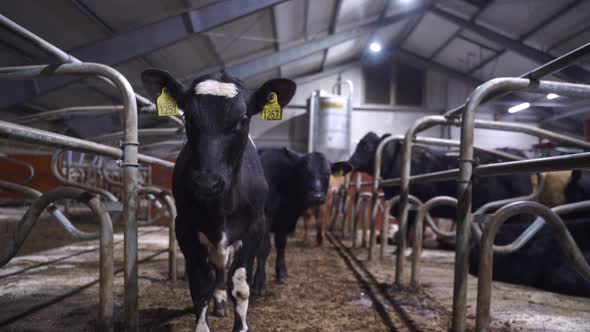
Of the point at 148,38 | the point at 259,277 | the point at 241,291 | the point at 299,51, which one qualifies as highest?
the point at 299,51

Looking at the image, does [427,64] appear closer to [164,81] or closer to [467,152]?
[467,152]

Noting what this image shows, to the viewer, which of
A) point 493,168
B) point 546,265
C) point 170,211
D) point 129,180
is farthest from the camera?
point 546,265

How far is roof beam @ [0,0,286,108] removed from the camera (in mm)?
4746

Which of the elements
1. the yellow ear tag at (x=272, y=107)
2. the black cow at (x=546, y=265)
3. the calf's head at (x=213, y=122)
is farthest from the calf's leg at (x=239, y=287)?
the black cow at (x=546, y=265)

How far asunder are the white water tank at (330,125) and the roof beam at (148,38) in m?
6.56

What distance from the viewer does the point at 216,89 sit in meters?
1.85

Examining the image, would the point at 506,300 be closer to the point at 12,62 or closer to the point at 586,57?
the point at 586,57

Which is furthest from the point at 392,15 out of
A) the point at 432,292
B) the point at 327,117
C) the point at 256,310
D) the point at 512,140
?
the point at 256,310

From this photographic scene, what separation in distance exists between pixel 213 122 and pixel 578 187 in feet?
13.9

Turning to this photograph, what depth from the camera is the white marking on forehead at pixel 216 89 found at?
1.83m

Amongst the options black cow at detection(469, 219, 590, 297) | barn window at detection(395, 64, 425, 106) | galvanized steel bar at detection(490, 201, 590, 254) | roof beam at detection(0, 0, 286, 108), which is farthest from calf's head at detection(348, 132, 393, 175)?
barn window at detection(395, 64, 425, 106)

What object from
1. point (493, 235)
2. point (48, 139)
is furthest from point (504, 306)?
point (48, 139)

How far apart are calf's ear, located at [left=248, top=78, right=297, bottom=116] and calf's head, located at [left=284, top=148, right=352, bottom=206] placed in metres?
1.83

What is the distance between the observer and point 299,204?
3.93 meters
